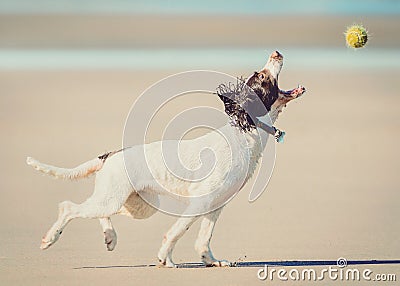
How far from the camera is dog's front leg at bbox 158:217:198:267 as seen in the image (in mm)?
7668

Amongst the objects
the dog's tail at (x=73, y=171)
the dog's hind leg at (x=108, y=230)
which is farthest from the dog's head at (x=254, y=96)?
the dog's hind leg at (x=108, y=230)

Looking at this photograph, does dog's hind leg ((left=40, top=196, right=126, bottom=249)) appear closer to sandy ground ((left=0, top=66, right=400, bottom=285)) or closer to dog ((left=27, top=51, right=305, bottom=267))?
dog ((left=27, top=51, right=305, bottom=267))

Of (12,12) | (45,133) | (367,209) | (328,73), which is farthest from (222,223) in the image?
(12,12)

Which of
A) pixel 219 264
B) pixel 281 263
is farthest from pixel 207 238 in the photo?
pixel 281 263

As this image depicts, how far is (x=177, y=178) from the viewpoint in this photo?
7.67 metres

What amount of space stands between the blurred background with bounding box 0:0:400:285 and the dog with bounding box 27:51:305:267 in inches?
11.6

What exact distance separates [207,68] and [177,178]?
13.2 meters

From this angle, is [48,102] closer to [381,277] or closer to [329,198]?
[329,198]

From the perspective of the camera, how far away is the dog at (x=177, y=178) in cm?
765

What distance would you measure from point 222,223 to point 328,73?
13.0m

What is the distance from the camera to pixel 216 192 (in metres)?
7.67

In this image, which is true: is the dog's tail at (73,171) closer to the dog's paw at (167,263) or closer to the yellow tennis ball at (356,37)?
the dog's paw at (167,263)

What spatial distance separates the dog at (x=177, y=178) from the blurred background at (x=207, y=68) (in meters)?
0.30

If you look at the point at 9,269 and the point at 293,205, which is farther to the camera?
the point at 293,205
